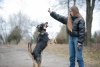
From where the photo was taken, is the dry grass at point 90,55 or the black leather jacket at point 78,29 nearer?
the black leather jacket at point 78,29

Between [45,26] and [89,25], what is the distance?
425 inches

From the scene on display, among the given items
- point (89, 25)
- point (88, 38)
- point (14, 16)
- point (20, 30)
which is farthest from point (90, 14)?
point (20, 30)

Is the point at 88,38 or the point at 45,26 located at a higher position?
the point at 45,26

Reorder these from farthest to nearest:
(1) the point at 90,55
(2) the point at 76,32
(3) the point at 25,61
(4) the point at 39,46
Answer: (1) the point at 90,55, (3) the point at 25,61, (4) the point at 39,46, (2) the point at 76,32

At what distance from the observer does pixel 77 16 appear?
4.05m

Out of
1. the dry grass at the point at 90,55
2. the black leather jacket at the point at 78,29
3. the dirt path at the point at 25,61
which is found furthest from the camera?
the dry grass at the point at 90,55

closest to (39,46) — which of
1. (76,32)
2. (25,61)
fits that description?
(76,32)

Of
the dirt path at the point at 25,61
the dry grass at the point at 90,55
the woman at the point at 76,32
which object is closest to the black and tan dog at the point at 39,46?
the woman at the point at 76,32

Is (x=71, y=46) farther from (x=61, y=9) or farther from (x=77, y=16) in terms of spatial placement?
(x=61, y=9)

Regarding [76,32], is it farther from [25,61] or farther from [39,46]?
[25,61]

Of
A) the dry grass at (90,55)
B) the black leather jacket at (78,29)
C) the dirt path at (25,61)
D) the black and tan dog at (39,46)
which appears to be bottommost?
the dry grass at (90,55)

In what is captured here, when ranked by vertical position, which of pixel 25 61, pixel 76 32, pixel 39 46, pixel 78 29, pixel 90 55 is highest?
pixel 78 29

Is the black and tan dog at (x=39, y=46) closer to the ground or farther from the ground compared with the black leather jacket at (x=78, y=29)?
closer to the ground

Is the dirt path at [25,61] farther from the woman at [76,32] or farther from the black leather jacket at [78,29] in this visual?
the black leather jacket at [78,29]
